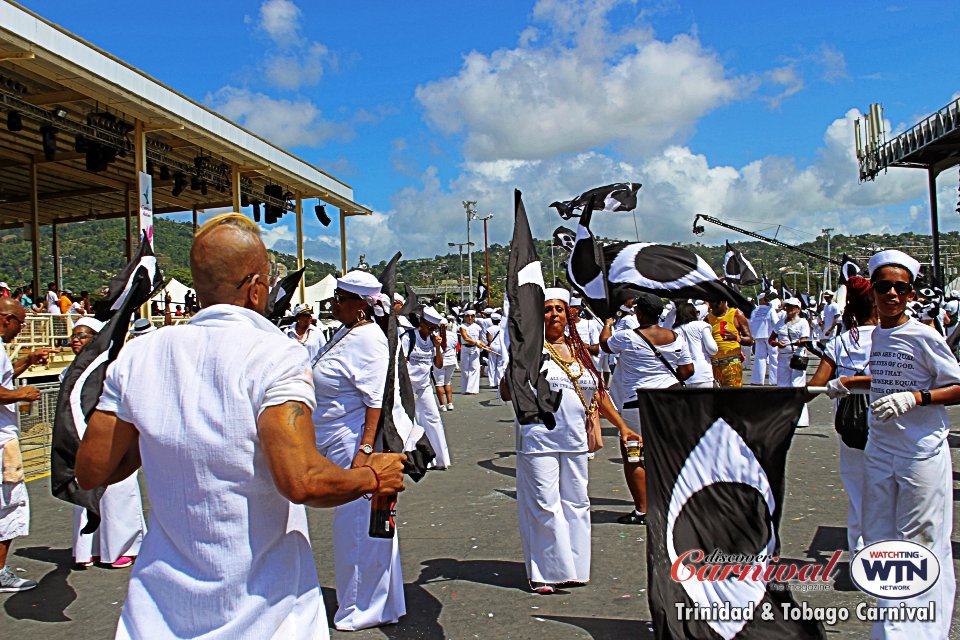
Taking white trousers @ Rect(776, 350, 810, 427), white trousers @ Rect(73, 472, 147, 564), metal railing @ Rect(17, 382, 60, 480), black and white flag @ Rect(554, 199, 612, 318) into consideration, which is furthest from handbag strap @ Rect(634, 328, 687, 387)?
metal railing @ Rect(17, 382, 60, 480)

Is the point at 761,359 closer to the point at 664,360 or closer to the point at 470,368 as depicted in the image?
the point at 470,368

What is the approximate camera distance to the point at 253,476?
2326 millimetres

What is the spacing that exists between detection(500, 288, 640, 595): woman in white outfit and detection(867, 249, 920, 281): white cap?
6.06 feet

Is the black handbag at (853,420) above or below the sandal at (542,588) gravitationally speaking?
above

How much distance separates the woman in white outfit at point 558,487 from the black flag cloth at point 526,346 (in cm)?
33

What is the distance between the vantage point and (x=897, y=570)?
4.08m

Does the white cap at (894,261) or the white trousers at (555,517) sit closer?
the white cap at (894,261)

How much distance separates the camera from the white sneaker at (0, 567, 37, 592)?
6.01m

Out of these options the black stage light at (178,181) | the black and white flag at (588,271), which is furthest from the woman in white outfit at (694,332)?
the black stage light at (178,181)

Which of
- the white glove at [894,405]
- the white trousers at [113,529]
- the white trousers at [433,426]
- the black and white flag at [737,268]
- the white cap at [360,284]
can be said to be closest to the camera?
the white glove at [894,405]

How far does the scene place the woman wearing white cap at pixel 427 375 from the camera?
33.7 feet

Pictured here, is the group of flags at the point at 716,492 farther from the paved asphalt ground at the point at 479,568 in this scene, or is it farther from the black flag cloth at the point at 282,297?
the black flag cloth at the point at 282,297

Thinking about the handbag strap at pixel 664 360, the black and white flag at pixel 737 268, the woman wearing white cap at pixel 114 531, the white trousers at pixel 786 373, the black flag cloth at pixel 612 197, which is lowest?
the woman wearing white cap at pixel 114 531

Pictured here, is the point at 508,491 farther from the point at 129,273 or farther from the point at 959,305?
the point at 959,305
